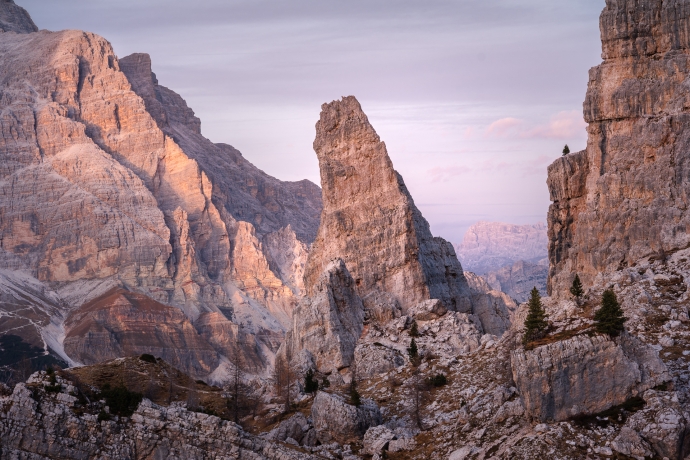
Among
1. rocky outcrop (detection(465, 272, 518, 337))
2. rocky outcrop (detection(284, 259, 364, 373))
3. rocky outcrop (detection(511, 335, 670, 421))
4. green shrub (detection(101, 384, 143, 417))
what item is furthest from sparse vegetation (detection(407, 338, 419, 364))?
green shrub (detection(101, 384, 143, 417))

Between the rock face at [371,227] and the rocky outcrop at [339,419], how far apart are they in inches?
1902

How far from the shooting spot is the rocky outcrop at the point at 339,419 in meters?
89.2

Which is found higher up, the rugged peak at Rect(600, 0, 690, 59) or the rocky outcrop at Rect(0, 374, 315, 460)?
the rugged peak at Rect(600, 0, 690, 59)

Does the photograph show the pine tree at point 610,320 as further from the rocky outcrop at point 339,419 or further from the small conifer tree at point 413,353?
the small conifer tree at point 413,353

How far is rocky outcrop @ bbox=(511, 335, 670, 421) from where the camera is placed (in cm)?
6912

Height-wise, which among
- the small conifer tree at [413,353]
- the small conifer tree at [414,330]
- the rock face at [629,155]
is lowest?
the small conifer tree at [413,353]

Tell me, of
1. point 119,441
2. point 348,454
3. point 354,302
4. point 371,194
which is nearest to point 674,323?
point 348,454

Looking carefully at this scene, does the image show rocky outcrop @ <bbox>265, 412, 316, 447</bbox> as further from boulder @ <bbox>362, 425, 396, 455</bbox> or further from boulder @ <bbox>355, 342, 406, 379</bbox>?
boulder @ <bbox>355, 342, 406, 379</bbox>

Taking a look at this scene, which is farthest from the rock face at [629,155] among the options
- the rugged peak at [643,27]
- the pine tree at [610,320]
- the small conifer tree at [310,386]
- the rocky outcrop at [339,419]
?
the pine tree at [610,320]

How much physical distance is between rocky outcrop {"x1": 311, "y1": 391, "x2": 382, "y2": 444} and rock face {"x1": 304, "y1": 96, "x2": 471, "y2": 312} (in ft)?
158

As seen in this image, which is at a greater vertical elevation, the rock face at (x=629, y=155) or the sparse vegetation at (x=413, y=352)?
the rock face at (x=629, y=155)

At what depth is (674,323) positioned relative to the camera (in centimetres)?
Answer: 7981

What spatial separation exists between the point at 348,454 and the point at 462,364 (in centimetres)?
2444

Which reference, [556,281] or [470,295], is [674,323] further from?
[470,295]
